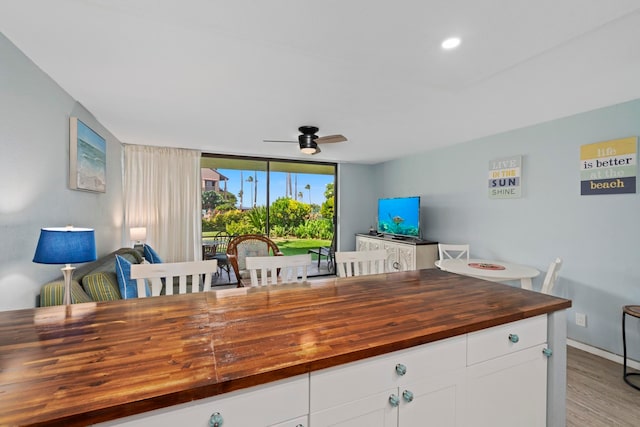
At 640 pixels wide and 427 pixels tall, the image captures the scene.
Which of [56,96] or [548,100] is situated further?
[548,100]

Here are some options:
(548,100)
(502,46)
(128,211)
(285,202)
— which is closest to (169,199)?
(128,211)

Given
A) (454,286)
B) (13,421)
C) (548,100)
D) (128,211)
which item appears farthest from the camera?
(128,211)

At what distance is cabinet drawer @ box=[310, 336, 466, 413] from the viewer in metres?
0.92

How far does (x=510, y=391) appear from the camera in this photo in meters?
1.31

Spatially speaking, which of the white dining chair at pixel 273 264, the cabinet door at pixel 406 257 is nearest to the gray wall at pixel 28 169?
the white dining chair at pixel 273 264

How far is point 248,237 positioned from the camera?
462cm

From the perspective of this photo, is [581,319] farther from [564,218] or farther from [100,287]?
[100,287]

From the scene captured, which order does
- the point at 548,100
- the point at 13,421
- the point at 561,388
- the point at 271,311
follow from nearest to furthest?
the point at 13,421, the point at 271,311, the point at 561,388, the point at 548,100

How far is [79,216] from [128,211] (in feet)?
6.43

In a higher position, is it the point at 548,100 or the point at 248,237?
the point at 548,100

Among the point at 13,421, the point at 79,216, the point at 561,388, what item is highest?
the point at 79,216

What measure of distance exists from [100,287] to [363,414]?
2.17m

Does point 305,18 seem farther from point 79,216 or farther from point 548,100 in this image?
point 79,216

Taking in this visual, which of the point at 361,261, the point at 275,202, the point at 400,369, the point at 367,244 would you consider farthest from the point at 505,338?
the point at 275,202
